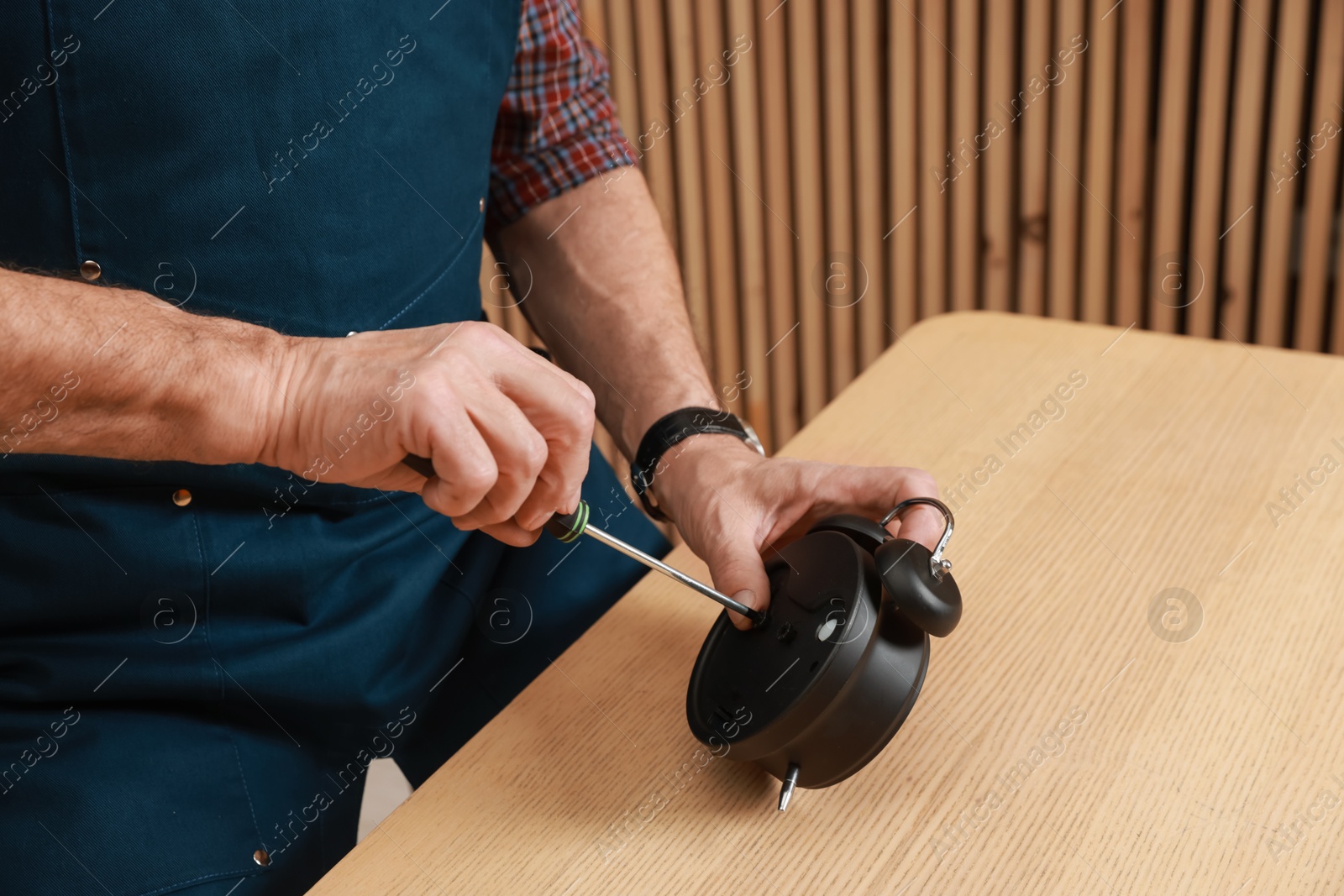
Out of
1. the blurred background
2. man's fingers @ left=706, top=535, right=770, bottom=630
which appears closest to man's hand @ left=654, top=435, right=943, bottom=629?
man's fingers @ left=706, top=535, right=770, bottom=630

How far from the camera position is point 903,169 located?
224cm

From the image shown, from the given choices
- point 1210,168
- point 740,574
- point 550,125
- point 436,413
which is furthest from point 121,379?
point 1210,168

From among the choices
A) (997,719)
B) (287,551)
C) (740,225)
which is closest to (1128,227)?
(740,225)

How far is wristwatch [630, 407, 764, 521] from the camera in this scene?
1037 mm

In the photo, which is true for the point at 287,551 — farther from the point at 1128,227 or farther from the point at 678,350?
the point at 1128,227

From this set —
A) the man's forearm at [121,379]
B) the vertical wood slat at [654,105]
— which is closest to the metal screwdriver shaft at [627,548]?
the man's forearm at [121,379]

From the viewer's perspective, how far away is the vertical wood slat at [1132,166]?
199cm

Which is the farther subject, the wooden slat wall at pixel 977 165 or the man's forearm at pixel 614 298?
the wooden slat wall at pixel 977 165

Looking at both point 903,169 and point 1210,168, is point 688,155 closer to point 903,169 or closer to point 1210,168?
point 903,169

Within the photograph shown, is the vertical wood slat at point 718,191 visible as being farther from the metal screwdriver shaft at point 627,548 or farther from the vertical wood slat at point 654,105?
the metal screwdriver shaft at point 627,548

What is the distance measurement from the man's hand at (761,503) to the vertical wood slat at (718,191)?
1.27 m

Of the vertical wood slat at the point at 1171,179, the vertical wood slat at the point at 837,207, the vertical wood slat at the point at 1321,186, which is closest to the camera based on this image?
the vertical wood slat at the point at 1321,186

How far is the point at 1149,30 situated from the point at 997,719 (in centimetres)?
169

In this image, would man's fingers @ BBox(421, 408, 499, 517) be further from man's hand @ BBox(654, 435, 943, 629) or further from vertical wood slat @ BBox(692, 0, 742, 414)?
vertical wood slat @ BBox(692, 0, 742, 414)
